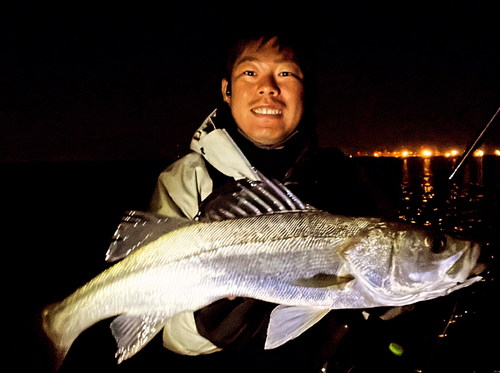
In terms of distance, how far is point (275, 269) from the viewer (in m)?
1.89

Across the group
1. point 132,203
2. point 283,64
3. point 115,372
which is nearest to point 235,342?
point 283,64

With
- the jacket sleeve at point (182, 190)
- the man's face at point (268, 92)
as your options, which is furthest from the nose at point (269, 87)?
the jacket sleeve at point (182, 190)

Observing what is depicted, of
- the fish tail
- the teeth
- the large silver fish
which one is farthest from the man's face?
the fish tail

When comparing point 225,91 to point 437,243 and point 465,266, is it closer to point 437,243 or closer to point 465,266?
point 437,243

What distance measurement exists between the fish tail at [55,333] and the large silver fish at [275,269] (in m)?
0.14

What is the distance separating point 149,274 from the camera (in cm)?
196

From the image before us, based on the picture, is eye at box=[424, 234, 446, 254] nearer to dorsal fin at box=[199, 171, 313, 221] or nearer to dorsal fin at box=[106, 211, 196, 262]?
dorsal fin at box=[199, 171, 313, 221]

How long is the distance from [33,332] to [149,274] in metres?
1.08

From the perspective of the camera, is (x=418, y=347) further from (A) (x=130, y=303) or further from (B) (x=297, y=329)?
(A) (x=130, y=303)

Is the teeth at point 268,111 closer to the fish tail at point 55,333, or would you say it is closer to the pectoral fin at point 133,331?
the pectoral fin at point 133,331

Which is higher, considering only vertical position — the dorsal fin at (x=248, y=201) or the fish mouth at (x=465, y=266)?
the dorsal fin at (x=248, y=201)

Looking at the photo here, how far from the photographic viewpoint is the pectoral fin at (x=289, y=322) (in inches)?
72.7

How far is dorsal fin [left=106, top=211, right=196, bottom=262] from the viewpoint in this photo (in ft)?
6.82

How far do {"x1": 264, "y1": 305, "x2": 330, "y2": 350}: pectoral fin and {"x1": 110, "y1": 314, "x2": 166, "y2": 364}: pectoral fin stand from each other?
704 millimetres
